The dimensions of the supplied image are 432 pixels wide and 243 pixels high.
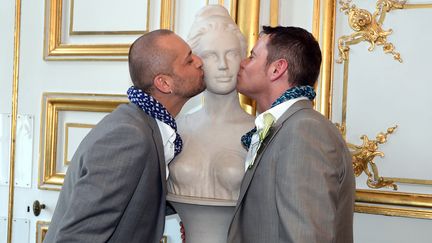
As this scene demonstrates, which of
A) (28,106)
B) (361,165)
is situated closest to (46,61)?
(28,106)

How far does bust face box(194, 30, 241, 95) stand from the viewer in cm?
177

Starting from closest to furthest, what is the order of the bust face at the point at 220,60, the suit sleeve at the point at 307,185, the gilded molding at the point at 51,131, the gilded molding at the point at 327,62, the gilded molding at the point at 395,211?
the suit sleeve at the point at 307,185 → the bust face at the point at 220,60 → the gilded molding at the point at 395,211 → the gilded molding at the point at 327,62 → the gilded molding at the point at 51,131

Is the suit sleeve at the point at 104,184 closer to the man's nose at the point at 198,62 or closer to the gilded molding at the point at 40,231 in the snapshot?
the man's nose at the point at 198,62

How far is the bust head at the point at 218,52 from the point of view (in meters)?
1.77

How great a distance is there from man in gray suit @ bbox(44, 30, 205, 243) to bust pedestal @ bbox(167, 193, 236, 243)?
120 mm

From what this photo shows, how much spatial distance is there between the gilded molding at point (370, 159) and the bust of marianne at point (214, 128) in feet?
2.01

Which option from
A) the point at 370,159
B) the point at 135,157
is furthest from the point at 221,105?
the point at 370,159

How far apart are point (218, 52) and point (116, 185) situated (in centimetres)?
55

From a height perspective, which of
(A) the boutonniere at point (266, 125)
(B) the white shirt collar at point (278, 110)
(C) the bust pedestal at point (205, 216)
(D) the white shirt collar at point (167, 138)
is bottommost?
(C) the bust pedestal at point (205, 216)

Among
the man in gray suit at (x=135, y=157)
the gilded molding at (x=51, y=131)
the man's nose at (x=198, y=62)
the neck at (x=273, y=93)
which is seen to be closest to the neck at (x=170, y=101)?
the man in gray suit at (x=135, y=157)

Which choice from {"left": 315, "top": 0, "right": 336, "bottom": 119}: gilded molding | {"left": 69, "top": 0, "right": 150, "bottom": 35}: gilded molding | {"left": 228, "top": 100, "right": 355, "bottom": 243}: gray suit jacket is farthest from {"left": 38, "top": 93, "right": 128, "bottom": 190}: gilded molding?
{"left": 228, "top": 100, "right": 355, "bottom": 243}: gray suit jacket

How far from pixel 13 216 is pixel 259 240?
5.62 ft

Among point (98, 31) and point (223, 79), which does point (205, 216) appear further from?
point (98, 31)

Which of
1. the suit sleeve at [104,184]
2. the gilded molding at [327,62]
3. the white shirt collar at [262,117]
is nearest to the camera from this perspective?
the suit sleeve at [104,184]
